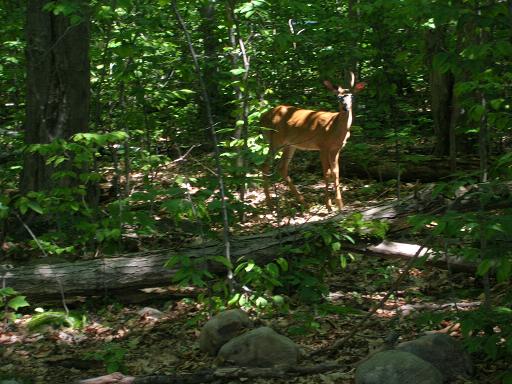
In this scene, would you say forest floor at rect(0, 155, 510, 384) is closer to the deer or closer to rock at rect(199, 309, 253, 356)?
rock at rect(199, 309, 253, 356)

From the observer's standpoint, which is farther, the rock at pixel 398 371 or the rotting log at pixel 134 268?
the rotting log at pixel 134 268

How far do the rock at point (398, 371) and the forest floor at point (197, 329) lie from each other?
32 cm

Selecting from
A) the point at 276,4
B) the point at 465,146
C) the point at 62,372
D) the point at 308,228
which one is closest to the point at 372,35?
the point at 276,4

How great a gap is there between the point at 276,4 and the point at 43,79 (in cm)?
305

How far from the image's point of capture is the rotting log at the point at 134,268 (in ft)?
19.6

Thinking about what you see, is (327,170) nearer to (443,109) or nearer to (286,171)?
(286,171)

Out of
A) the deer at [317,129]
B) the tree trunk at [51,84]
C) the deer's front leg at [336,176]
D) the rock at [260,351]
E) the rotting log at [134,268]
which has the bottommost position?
the rock at [260,351]

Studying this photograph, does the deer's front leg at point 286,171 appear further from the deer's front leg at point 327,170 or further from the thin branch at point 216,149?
the thin branch at point 216,149

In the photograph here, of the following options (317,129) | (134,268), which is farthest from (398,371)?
(317,129)

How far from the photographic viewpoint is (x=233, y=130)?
274 inches

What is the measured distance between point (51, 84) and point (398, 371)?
18.5ft

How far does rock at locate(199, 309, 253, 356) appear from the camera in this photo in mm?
4973

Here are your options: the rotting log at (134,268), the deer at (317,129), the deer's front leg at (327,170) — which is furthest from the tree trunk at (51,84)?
the deer's front leg at (327,170)

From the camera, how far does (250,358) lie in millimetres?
4609
